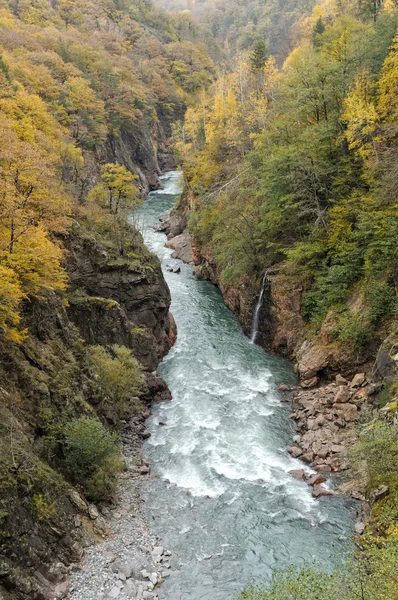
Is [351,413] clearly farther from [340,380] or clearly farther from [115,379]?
[115,379]

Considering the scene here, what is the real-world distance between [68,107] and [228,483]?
52.9 metres

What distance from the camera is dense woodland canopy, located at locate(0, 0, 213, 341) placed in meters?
18.7

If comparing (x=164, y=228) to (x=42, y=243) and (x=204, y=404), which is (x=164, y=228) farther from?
(x=42, y=243)

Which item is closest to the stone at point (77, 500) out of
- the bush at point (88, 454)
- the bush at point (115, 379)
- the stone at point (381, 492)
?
the bush at point (88, 454)

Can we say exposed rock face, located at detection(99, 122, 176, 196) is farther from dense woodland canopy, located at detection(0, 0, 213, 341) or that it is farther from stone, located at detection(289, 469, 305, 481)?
stone, located at detection(289, 469, 305, 481)

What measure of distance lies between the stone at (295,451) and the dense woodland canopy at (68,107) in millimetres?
14239

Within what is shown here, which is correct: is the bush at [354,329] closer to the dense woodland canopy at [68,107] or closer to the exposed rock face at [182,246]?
the dense woodland canopy at [68,107]

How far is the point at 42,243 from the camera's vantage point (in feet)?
61.1

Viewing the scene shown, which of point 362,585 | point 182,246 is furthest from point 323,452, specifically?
point 182,246

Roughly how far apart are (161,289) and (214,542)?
2107 cm

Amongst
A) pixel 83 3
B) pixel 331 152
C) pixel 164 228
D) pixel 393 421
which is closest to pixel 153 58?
pixel 83 3

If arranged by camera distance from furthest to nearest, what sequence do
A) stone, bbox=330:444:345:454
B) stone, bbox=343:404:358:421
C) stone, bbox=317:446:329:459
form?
stone, bbox=343:404:358:421, stone, bbox=317:446:329:459, stone, bbox=330:444:345:454

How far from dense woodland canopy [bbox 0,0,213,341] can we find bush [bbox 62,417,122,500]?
15.3 ft

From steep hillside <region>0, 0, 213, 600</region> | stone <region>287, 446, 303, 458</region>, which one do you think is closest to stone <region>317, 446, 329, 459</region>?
stone <region>287, 446, 303, 458</region>
